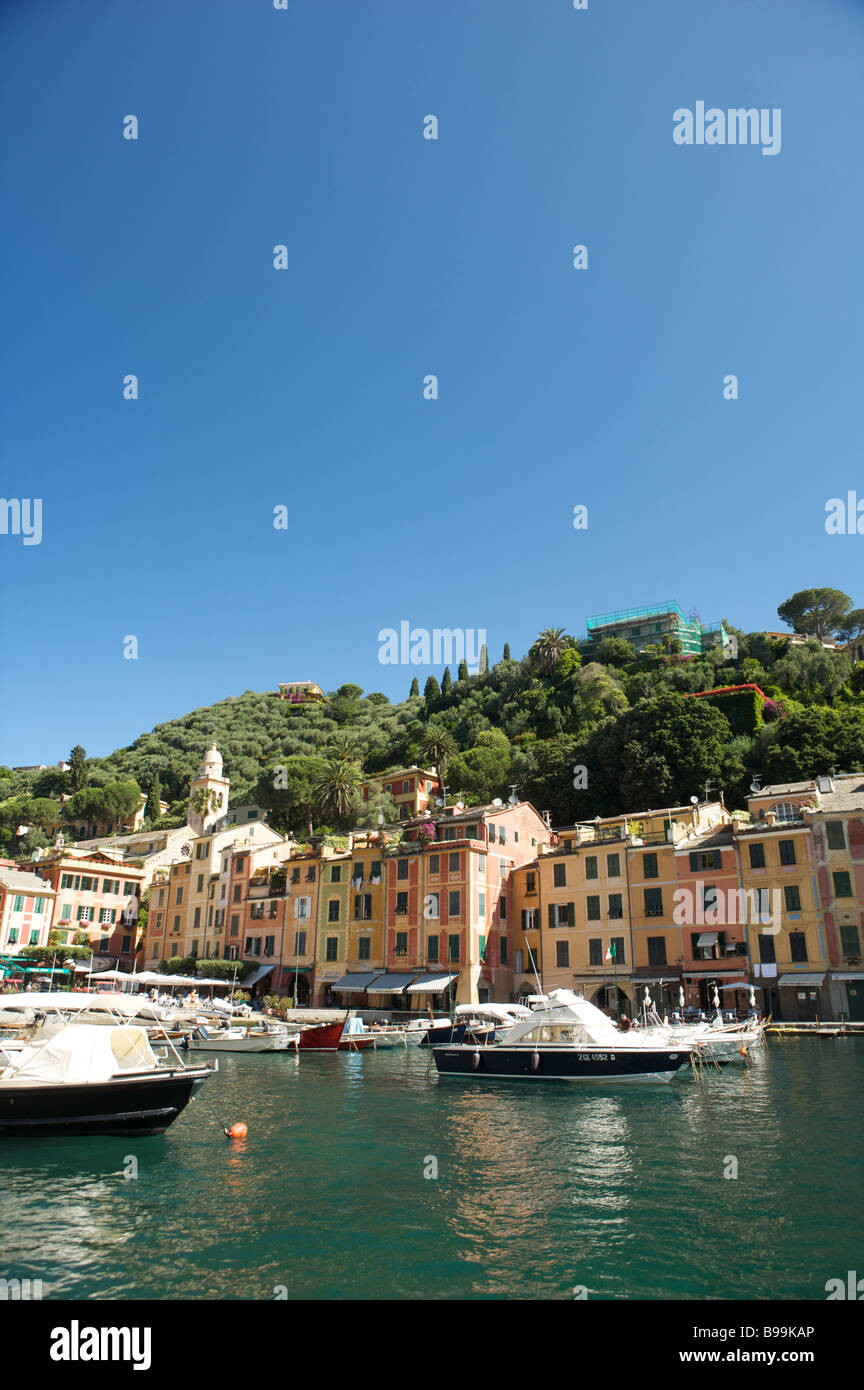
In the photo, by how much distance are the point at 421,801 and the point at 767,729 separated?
36.3 meters

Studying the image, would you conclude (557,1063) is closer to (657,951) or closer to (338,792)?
(657,951)

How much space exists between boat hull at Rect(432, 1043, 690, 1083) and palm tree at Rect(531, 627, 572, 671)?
79.3 meters

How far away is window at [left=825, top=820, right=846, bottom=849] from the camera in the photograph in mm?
45469

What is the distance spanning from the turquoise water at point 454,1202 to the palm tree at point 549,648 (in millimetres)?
83920

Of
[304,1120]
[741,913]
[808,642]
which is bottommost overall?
[304,1120]

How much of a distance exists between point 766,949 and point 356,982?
984 inches

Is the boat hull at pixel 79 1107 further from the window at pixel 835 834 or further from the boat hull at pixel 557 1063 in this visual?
the window at pixel 835 834

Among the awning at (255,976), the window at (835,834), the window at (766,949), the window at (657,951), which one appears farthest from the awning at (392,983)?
the window at (835,834)

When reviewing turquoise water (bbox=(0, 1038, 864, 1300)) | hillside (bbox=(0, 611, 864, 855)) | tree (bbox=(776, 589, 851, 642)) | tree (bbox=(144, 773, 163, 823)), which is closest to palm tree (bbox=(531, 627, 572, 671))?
hillside (bbox=(0, 611, 864, 855))

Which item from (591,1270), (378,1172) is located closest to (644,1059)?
(378,1172)

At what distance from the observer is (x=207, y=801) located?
90750 millimetres

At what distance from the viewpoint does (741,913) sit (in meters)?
47.4

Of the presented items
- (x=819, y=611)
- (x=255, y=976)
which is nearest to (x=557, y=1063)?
(x=255, y=976)
